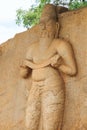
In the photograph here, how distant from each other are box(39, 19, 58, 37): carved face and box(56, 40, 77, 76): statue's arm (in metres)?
0.34

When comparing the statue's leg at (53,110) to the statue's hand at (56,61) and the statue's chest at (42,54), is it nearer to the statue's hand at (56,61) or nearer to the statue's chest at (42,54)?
the statue's hand at (56,61)

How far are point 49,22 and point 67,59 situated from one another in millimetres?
649

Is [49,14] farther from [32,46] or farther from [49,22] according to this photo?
[32,46]

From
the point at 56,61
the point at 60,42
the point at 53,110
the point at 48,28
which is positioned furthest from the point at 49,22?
the point at 53,110

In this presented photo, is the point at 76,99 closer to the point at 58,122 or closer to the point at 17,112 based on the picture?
the point at 58,122

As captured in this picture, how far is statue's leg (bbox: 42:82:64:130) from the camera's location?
5.20 meters

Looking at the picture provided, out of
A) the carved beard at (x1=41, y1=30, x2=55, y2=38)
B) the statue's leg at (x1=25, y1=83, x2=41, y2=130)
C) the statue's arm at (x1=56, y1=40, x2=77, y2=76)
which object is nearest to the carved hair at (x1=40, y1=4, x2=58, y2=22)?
the carved beard at (x1=41, y1=30, x2=55, y2=38)

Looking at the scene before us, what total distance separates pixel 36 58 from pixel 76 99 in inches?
33.0

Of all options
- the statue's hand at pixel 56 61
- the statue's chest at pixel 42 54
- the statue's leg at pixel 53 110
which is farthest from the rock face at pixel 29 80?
the statue's chest at pixel 42 54

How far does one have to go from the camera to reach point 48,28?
558 cm

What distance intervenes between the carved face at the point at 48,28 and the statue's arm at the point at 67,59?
343 millimetres

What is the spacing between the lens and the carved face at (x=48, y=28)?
5.58m

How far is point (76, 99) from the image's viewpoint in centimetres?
520

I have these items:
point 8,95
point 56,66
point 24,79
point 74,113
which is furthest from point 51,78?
point 8,95
